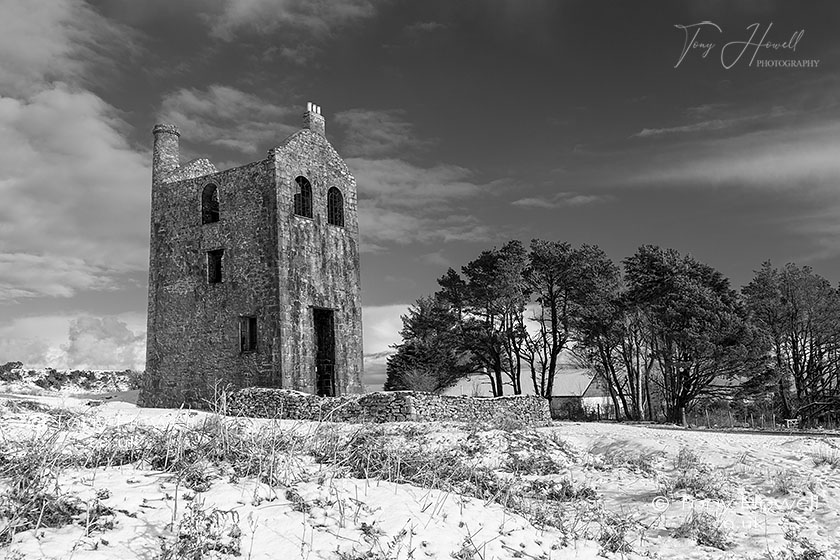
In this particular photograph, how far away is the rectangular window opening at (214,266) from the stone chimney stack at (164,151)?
4.93 m

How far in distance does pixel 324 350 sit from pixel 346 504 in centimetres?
1964

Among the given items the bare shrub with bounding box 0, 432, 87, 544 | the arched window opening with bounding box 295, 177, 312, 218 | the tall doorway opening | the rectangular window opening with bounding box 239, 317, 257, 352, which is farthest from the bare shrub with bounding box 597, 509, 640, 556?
the arched window opening with bounding box 295, 177, 312, 218

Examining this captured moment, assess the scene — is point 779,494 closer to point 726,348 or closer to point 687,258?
point 726,348

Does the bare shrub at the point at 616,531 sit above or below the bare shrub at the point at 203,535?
below

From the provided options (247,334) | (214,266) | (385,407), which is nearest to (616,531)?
(385,407)

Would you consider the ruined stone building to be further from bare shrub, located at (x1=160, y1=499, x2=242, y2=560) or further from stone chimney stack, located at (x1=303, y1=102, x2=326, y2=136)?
bare shrub, located at (x1=160, y1=499, x2=242, y2=560)

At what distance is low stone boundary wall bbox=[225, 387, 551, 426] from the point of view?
1942 centimetres

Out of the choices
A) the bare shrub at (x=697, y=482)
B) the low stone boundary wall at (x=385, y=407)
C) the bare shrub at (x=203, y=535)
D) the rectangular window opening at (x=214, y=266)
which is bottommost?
the bare shrub at (x=697, y=482)

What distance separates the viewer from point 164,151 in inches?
1115

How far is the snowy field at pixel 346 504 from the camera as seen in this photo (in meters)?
5.46

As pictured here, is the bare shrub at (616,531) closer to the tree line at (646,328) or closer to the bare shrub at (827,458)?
the bare shrub at (827,458)

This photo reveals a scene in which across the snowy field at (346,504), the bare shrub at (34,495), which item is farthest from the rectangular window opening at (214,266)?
the bare shrub at (34,495)

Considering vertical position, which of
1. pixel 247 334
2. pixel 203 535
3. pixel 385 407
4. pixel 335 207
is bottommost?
pixel 203 535

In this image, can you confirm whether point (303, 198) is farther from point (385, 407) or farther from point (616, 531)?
point (616, 531)
